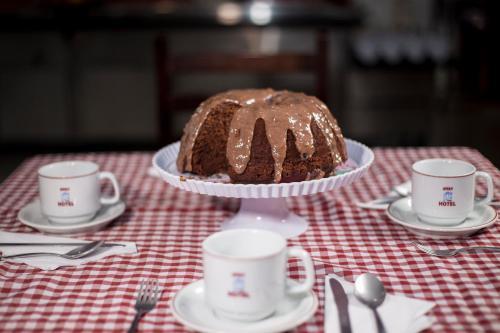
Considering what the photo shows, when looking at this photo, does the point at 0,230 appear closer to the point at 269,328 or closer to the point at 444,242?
the point at 269,328

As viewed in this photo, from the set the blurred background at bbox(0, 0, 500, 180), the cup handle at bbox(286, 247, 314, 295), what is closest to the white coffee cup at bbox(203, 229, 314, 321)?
the cup handle at bbox(286, 247, 314, 295)

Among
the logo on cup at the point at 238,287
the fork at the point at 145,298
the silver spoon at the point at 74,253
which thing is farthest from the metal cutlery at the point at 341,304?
the silver spoon at the point at 74,253

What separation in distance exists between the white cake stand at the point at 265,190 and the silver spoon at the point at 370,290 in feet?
0.78

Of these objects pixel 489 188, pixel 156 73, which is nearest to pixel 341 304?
pixel 489 188

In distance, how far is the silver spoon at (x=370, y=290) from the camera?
106cm

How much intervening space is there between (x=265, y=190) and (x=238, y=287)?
0.37m

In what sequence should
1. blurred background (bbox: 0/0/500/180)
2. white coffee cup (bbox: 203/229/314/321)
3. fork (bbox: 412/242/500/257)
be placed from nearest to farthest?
white coffee cup (bbox: 203/229/314/321)
fork (bbox: 412/242/500/257)
blurred background (bbox: 0/0/500/180)

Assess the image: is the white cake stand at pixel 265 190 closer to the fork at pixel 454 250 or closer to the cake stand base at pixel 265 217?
the cake stand base at pixel 265 217

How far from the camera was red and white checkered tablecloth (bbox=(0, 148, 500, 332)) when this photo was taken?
1051 mm

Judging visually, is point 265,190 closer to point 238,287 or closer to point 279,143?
point 279,143

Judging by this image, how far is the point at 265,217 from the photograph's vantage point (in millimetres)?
1453

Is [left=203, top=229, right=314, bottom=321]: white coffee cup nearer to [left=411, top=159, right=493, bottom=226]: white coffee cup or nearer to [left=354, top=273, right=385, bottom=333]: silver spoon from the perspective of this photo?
[left=354, top=273, right=385, bottom=333]: silver spoon

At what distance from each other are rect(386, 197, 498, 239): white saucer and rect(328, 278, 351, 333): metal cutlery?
28cm

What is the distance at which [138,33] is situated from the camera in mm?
3947
